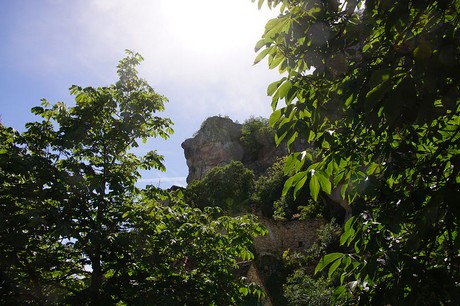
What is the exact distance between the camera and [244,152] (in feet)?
137

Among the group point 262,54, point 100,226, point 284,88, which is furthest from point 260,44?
point 100,226

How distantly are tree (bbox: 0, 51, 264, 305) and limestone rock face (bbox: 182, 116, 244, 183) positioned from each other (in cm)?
3503

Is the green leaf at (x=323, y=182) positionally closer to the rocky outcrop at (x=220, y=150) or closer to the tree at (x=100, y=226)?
the tree at (x=100, y=226)

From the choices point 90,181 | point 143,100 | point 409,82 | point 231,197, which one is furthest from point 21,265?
point 231,197

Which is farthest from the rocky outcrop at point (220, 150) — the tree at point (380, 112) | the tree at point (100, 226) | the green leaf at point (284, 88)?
the green leaf at point (284, 88)

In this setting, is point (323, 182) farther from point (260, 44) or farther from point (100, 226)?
point (100, 226)

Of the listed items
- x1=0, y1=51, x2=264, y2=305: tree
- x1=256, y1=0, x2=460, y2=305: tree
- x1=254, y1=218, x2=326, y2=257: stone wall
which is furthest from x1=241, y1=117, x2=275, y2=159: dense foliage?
x1=256, y1=0, x2=460, y2=305: tree

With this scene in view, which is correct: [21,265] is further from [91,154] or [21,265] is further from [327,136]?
[327,136]

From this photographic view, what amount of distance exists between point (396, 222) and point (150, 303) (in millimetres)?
3169

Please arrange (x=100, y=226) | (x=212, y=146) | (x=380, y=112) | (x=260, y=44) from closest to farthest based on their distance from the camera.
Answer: (x=380, y=112)
(x=260, y=44)
(x=100, y=226)
(x=212, y=146)

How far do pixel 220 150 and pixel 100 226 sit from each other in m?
36.7

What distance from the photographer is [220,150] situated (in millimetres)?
41562

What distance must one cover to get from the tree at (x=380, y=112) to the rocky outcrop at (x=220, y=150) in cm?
3770

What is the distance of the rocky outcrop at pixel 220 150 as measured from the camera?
1612 inches
